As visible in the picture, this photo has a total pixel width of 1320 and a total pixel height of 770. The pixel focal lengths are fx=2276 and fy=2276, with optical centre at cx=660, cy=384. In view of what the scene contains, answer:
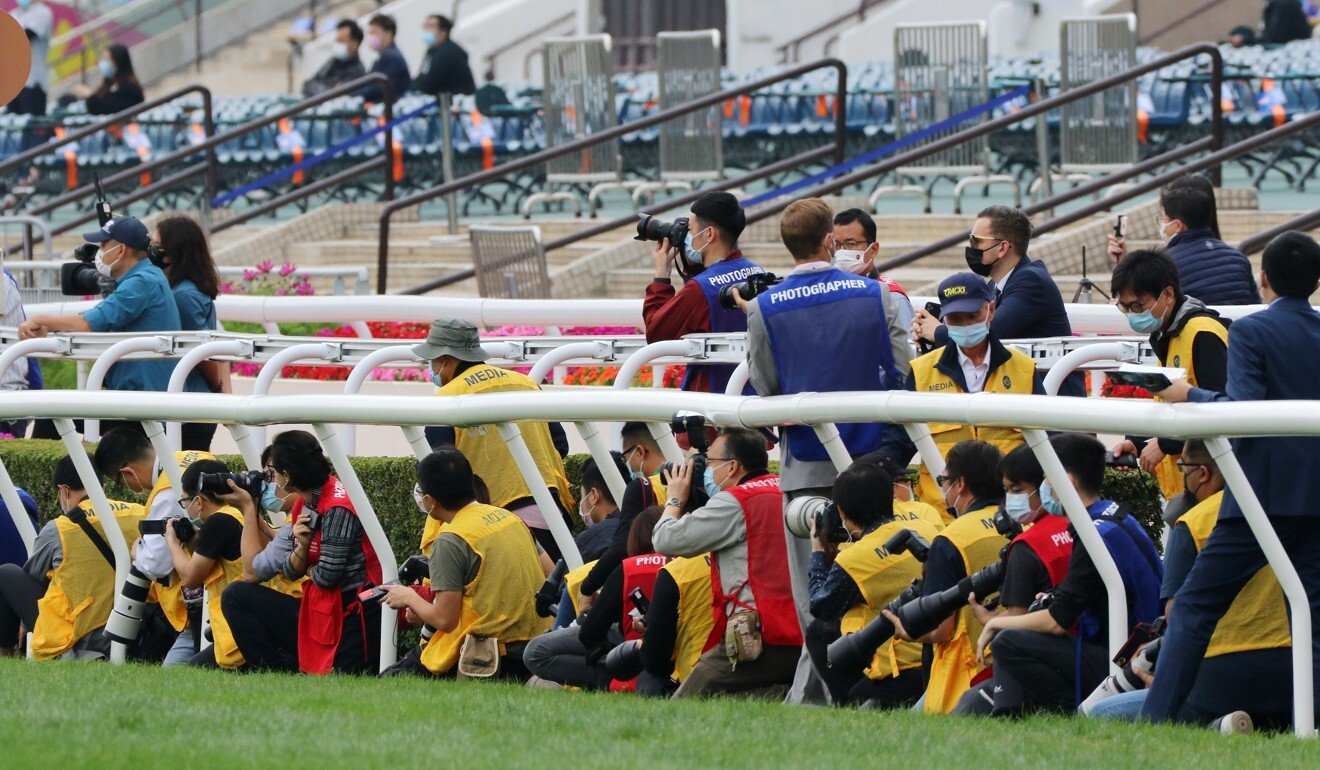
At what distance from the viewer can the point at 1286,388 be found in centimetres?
642

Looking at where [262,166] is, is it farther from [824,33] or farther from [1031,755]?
[1031,755]

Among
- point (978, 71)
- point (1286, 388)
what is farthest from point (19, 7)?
point (1286, 388)

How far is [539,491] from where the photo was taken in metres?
7.59

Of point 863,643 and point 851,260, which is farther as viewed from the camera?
point 851,260

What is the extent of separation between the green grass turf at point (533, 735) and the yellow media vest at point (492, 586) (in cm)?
80

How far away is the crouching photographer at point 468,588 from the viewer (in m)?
7.64

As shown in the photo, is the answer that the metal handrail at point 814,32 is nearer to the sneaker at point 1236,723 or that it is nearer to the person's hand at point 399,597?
the person's hand at point 399,597

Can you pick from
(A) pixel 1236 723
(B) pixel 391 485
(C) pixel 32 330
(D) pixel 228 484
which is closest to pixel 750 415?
(A) pixel 1236 723

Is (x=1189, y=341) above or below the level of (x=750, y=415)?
above

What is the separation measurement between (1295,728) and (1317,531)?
20.9 inches

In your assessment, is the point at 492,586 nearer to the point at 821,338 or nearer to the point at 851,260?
the point at 821,338

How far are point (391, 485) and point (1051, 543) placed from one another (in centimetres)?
347

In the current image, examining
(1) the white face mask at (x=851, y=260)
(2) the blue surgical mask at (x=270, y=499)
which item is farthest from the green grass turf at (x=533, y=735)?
(1) the white face mask at (x=851, y=260)

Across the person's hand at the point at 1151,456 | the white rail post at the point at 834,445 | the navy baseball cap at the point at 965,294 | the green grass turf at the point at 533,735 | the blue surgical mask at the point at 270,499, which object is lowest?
the green grass turf at the point at 533,735
